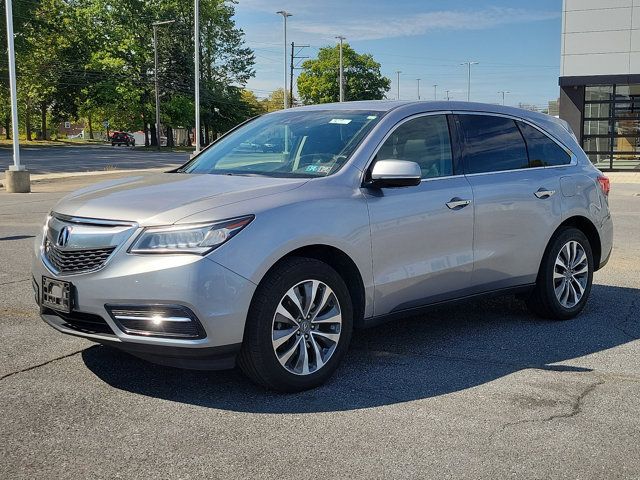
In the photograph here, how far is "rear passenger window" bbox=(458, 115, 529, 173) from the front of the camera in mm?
5410

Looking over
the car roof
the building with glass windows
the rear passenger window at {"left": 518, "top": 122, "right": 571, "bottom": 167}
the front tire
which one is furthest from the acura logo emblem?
the building with glass windows

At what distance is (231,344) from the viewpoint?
388cm

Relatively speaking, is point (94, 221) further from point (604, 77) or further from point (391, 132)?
point (604, 77)

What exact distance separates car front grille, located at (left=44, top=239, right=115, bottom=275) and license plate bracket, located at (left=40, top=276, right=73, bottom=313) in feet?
0.26

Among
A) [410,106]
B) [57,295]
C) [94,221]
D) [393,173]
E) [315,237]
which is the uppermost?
[410,106]

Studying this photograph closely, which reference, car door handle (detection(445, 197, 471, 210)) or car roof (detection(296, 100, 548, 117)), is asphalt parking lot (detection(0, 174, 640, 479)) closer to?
car door handle (detection(445, 197, 471, 210))

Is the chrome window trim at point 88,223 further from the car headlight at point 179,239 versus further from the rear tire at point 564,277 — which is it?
the rear tire at point 564,277

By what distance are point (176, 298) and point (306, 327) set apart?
83 cm

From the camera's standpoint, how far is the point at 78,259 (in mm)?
4023

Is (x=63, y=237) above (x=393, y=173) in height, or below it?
below

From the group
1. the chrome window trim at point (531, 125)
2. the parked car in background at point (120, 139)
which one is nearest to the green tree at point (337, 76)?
the parked car in background at point (120, 139)

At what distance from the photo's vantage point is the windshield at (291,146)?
15.6 ft

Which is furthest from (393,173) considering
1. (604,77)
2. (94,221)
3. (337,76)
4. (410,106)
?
(337,76)

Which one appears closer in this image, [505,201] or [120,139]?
[505,201]
